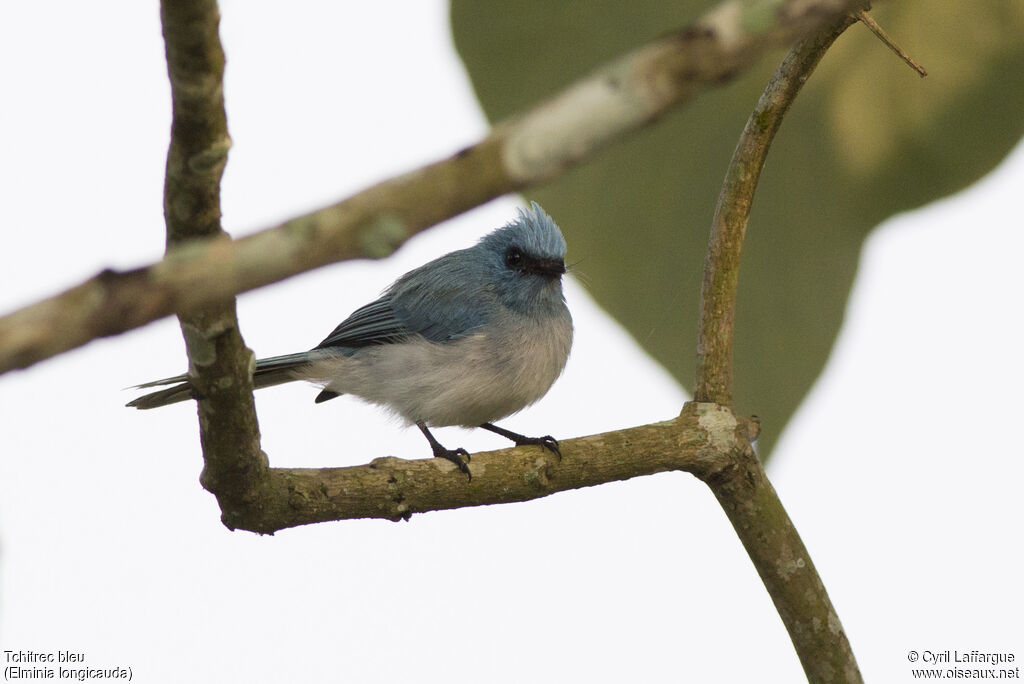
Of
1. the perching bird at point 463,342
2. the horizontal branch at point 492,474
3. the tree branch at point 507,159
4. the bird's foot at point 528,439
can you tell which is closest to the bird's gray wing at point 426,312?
the perching bird at point 463,342

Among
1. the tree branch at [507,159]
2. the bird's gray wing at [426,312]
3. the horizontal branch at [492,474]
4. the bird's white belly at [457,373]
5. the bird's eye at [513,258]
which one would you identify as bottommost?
the tree branch at [507,159]

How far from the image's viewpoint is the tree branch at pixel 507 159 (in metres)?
0.97

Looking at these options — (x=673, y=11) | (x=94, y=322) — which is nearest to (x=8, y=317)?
(x=94, y=322)

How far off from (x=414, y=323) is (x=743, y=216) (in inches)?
44.7

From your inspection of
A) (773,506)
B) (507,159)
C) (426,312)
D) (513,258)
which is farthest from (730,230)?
(507,159)

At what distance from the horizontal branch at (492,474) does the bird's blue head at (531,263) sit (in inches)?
31.9

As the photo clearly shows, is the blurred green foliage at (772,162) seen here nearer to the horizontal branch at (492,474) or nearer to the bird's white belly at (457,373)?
the bird's white belly at (457,373)

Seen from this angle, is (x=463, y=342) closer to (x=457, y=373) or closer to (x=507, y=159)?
(x=457, y=373)

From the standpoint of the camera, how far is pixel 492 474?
246 cm

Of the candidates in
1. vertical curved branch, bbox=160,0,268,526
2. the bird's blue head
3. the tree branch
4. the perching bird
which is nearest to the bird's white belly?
the perching bird

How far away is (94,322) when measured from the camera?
93 centimetres

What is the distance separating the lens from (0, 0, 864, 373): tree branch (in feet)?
3.18

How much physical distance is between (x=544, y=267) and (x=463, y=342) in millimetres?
397

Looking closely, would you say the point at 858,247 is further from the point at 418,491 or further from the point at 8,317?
the point at 8,317
